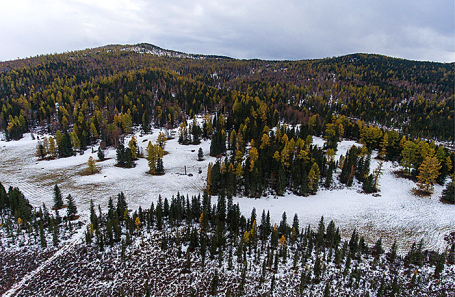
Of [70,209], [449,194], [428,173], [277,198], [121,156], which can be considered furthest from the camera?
[121,156]

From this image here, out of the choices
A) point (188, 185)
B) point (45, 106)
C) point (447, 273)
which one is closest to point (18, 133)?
point (45, 106)

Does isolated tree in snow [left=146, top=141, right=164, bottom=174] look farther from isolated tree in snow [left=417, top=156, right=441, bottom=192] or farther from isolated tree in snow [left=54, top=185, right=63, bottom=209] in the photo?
isolated tree in snow [left=417, top=156, right=441, bottom=192]

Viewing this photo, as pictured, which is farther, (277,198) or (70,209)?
(277,198)

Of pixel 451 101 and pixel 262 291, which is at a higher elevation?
pixel 451 101

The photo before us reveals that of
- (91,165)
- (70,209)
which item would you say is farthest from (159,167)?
(70,209)

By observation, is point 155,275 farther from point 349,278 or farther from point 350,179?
point 350,179

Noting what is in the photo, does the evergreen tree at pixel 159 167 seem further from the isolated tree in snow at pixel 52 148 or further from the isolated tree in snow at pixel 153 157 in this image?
the isolated tree in snow at pixel 52 148

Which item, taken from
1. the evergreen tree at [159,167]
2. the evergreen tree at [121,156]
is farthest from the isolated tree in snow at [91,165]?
the evergreen tree at [159,167]

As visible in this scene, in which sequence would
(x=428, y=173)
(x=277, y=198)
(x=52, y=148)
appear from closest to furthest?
(x=277, y=198), (x=428, y=173), (x=52, y=148)

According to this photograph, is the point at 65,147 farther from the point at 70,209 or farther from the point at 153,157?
the point at 70,209
